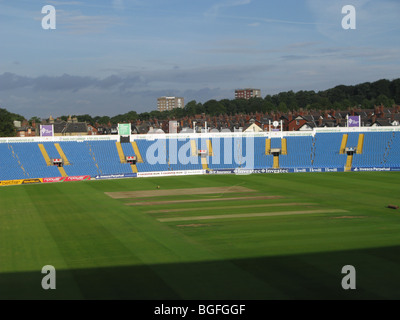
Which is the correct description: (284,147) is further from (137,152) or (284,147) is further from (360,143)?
(137,152)

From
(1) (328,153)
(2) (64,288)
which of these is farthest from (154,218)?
(1) (328,153)

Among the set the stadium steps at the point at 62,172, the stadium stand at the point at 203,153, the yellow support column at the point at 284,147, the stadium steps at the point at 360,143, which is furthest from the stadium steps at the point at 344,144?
the stadium steps at the point at 62,172

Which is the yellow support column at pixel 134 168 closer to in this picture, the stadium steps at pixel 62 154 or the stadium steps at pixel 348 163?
the stadium steps at pixel 62 154

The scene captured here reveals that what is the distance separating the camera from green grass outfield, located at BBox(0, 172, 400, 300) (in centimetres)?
1641

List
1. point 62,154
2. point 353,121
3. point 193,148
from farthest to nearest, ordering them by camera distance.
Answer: point 353,121, point 193,148, point 62,154

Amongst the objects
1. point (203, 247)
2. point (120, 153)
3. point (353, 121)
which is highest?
point (353, 121)

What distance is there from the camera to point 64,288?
16609mm

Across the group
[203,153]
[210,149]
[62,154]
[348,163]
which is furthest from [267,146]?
[62,154]

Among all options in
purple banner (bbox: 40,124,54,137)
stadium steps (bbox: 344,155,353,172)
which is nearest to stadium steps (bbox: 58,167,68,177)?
purple banner (bbox: 40,124,54,137)

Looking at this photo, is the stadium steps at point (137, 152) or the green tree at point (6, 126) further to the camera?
the green tree at point (6, 126)

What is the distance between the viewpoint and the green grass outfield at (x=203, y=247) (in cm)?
1641

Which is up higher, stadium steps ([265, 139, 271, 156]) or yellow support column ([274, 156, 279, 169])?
stadium steps ([265, 139, 271, 156])

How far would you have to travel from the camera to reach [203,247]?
72.3ft

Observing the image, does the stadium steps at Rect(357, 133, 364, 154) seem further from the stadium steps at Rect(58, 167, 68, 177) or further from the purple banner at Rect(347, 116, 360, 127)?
the stadium steps at Rect(58, 167, 68, 177)
